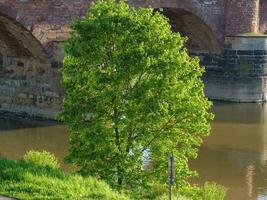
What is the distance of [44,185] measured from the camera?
8523mm

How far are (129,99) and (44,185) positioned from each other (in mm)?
2526

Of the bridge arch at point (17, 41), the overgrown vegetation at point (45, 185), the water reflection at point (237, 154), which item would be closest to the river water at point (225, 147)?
the water reflection at point (237, 154)

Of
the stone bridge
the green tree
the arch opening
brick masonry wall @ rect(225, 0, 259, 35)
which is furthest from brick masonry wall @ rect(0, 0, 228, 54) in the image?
the green tree

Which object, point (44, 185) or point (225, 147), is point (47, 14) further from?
point (44, 185)

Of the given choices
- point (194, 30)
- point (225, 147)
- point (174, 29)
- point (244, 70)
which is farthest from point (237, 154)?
point (174, 29)

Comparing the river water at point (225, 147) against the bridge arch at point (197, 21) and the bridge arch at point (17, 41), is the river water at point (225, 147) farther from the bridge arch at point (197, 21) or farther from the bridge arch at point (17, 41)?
the bridge arch at point (197, 21)

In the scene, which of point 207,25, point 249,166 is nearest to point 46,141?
point 249,166

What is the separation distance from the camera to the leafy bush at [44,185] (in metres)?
8.16

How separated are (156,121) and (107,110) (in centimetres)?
95

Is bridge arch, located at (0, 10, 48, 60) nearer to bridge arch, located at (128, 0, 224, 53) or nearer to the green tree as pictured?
bridge arch, located at (128, 0, 224, 53)

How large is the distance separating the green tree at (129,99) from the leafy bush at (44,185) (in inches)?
46.6

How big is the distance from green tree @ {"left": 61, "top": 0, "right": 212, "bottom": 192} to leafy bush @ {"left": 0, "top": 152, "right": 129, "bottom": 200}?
1185 mm

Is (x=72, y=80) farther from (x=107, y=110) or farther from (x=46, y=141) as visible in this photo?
(x=46, y=141)

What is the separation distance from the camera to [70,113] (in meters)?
10.7
